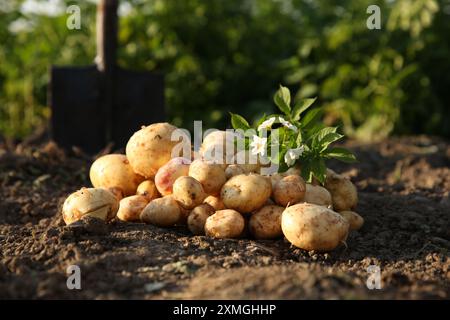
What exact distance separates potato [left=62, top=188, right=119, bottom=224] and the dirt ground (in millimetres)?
74

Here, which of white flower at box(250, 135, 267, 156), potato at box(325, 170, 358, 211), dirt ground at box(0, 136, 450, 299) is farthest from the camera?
potato at box(325, 170, 358, 211)

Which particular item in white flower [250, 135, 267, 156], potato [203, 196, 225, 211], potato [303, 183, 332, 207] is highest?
white flower [250, 135, 267, 156]

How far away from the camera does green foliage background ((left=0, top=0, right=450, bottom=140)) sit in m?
6.55

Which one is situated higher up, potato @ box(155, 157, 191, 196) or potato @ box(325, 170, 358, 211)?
potato @ box(155, 157, 191, 196)

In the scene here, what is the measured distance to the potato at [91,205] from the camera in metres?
2.87

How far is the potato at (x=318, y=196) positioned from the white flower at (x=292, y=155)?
0.16 m

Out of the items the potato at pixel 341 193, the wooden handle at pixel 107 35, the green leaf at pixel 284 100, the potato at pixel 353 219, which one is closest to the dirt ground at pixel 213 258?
the potato at pixel 353 219

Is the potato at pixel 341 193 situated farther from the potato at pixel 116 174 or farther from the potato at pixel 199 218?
the potato at pixel 116 174

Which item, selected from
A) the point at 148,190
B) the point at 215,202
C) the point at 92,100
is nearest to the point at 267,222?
the point at 215,202

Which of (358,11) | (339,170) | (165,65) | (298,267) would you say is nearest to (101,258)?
(298,267)

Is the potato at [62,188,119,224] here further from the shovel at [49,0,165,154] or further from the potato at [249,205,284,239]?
the shovel at [49,0,165,154]

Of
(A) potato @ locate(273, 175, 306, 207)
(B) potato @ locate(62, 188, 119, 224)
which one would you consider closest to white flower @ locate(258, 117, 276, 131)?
(A) potato @ locate(273, 175, 306, 207)

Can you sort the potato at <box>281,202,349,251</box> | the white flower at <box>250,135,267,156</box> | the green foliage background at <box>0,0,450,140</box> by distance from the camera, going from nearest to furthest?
the potato at <box>281,202,349,251</box> → the white flower at <box>250,135,267,156</box> → the green foliage background at <box>0,0,450,140</box>
